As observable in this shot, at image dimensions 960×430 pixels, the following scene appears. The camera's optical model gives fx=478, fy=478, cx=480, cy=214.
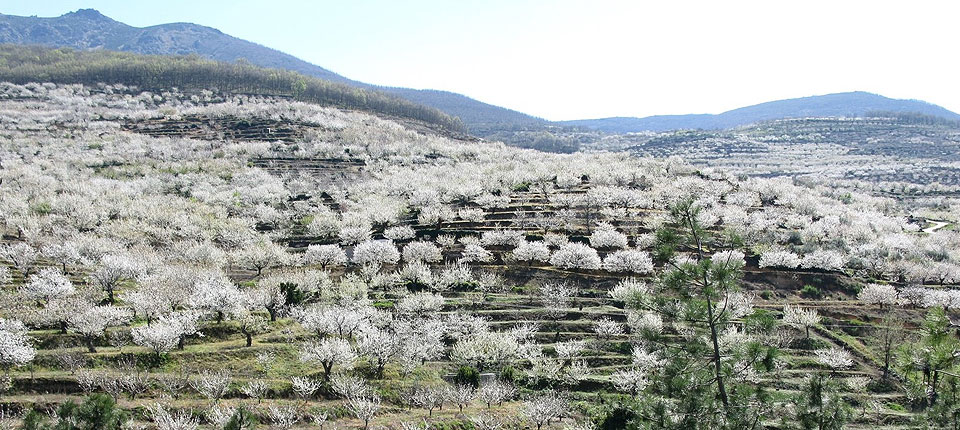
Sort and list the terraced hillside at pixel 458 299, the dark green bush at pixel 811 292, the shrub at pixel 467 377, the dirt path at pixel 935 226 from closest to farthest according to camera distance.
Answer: the terraced hillside at pixel 458 299, the shrub at pixel 467 377, the dark green bush at pixel 811 292, the dirt path at pixel 935 226

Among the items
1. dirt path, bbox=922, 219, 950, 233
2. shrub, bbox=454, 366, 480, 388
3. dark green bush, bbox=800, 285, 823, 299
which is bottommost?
shrub, bbox=454, 366, 480, 388

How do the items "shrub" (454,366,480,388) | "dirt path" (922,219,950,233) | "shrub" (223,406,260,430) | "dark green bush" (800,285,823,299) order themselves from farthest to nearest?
1. "dirt path" (922,219,950,233)
2. "dark green bush" (800,285,823,299)
3. "shrub" (454,366,480,388)
4. "shrub" (223,406,260,430)

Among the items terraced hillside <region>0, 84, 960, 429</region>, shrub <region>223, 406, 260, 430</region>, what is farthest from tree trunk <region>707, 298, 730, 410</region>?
shrub <region>223, 406, 260, 430</region>

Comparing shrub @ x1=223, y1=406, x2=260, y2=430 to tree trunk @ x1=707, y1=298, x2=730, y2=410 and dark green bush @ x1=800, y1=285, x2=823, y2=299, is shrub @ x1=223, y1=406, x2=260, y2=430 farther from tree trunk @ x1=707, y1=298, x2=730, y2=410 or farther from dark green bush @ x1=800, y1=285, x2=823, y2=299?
dark green bush @ x1=800, y1=285, x2=823, y2=299

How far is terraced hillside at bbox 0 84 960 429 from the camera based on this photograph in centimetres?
1475

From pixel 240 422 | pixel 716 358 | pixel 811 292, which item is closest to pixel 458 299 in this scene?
pixel 240 422

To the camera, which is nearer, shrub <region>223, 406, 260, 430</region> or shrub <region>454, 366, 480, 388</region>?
shrub <region>223, 406, 260, 430</region>

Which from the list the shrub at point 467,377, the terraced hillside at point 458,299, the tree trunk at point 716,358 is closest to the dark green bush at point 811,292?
the terraced hillside at point 458,299

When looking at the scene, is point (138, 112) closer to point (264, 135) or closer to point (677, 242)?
point (264, 135)

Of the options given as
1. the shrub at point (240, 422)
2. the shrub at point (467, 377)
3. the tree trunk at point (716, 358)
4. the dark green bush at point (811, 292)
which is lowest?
the shrub at point (467, 377)

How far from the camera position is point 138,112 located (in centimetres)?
18650

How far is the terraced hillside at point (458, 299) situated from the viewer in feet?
48.4

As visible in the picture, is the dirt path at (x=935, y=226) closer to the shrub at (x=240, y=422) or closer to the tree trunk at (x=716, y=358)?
the tree trunk at (x=716, y=358)

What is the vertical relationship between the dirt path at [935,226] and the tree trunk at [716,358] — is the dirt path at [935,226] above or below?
below
